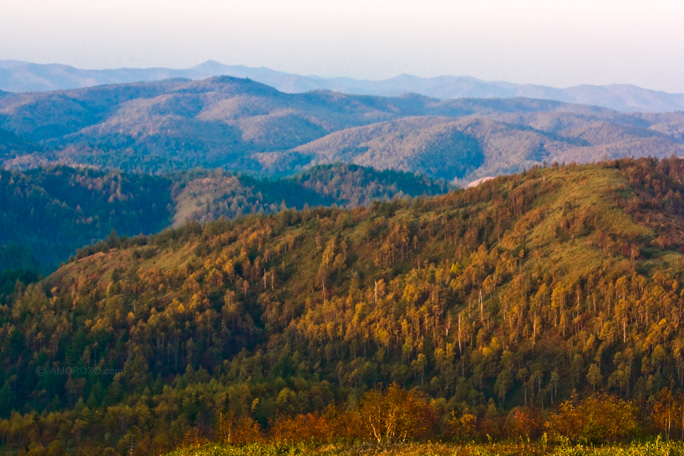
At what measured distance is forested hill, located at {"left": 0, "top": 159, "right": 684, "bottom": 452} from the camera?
135250 mm

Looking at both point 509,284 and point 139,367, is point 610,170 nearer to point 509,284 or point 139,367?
point 509,284

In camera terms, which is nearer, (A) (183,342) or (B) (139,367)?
(B) (139,367)

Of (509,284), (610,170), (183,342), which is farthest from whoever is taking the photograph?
(610,170)

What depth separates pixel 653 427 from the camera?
110m

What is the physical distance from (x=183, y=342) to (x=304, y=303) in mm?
30824

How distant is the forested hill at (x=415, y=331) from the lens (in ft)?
444

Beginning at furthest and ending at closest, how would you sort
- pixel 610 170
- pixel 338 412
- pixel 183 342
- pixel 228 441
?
pixel 610 170 < pixel 183 342 < pixel 338 412 < pixel 228 441

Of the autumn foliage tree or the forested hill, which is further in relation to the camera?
the forested hill

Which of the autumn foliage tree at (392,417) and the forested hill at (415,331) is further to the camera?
the forested hill at (415,331)

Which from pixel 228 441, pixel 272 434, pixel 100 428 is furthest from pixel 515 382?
pixel 100 428

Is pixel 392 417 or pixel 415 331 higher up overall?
pixel 392 417

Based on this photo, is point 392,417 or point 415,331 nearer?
point 392,417

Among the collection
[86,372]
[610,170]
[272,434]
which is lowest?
[86,372]

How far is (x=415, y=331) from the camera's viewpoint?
166 metres
